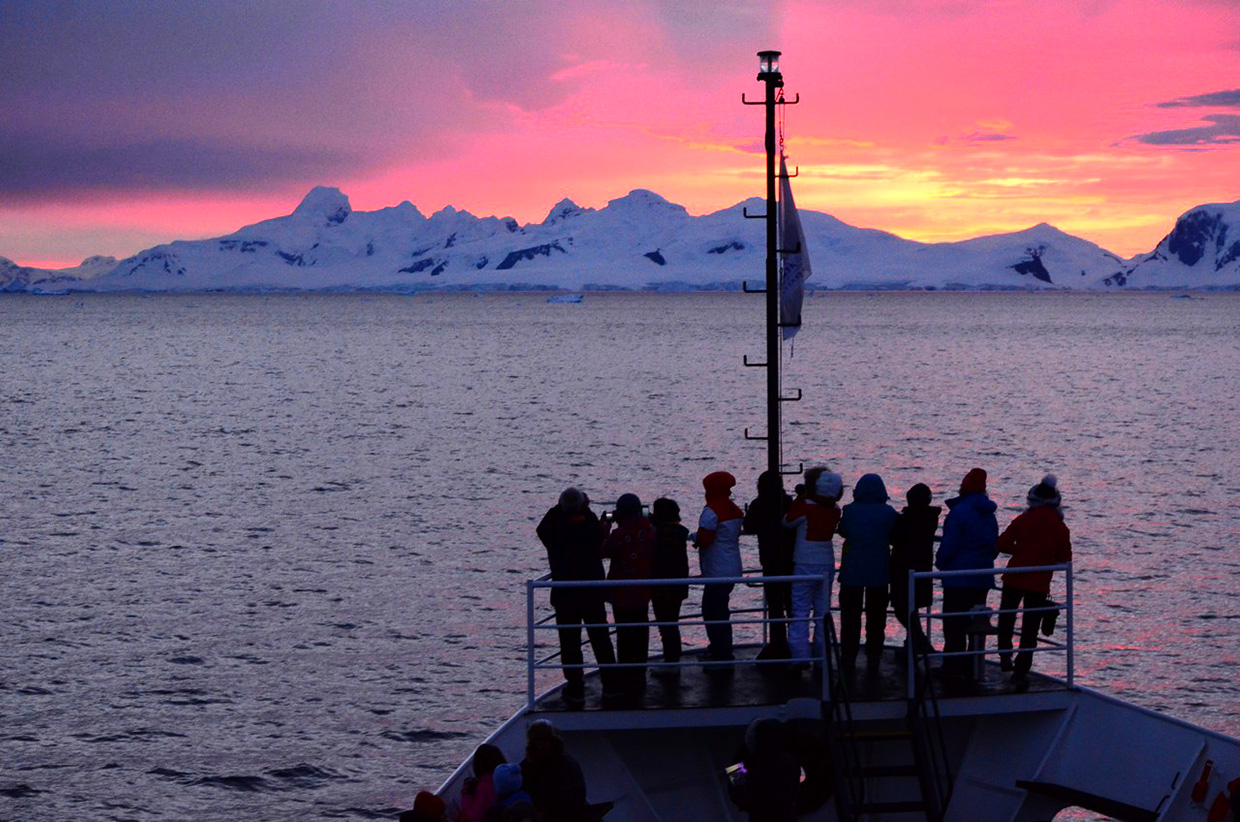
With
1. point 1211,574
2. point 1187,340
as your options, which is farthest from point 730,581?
point 1187,340

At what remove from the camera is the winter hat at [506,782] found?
991 centimetres

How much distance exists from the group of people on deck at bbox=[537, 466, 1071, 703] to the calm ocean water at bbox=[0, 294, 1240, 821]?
7.83 metres

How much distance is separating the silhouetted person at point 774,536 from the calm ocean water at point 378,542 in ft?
26.6

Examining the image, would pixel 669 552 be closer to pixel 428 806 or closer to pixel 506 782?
pixel 506 782

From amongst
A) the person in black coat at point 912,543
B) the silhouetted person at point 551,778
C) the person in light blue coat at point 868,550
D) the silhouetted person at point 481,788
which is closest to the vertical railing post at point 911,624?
the person in black coat at point 912,543

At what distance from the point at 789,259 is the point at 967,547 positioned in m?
3.56

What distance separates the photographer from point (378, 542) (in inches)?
1486

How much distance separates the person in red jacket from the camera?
13.5 m

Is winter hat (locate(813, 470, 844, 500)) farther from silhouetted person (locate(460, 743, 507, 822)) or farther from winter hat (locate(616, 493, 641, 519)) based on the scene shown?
silhouetted person (locate(460, 743, 507, 822))

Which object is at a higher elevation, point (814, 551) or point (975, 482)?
point (975, 482)

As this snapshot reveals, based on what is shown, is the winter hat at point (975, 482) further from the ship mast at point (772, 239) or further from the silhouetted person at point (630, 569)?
the silhouetted person at point (630, 569)

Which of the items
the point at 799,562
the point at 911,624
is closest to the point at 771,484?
the point at 799,562

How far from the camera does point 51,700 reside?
23.6 metres

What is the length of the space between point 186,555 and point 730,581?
1037 inches
